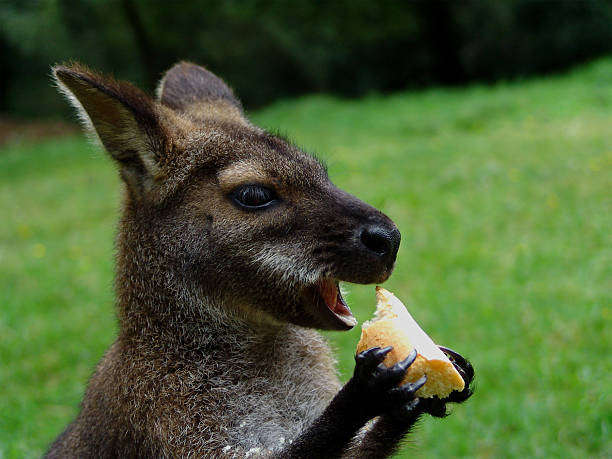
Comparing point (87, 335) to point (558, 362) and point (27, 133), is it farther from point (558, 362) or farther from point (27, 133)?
point (27, 133)

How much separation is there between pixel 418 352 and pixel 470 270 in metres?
5.20

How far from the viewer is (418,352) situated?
2637 millimetres

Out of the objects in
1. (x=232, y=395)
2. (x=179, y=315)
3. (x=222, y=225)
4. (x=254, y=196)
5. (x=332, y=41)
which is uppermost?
(x=254, y=196)

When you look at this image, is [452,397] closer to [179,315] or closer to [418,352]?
[418,352]

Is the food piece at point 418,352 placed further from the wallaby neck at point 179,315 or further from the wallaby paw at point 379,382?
the wallaby neck at point 179,315

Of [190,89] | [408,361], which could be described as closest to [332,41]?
[190,89]

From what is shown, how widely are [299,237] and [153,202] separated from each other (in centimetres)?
66

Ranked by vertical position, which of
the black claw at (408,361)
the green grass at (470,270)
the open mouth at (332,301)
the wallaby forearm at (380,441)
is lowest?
the green grass at (470,270)

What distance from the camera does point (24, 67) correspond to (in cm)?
3041

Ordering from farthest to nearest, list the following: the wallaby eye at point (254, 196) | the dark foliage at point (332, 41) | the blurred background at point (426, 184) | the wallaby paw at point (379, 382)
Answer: the dark foliage at point (332, 41) → the blurred background at point (426, 184) → the wallaby eye at point (254, 196) → the wallaby paw at point (379, 382)

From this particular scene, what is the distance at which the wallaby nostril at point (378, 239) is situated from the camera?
110 inches

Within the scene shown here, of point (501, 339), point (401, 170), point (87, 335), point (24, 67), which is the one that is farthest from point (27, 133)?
point (501, 339)

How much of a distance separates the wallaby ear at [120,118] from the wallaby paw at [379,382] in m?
1.26

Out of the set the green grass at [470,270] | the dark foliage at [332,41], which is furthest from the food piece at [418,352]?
the dark foliage at [332,41]
